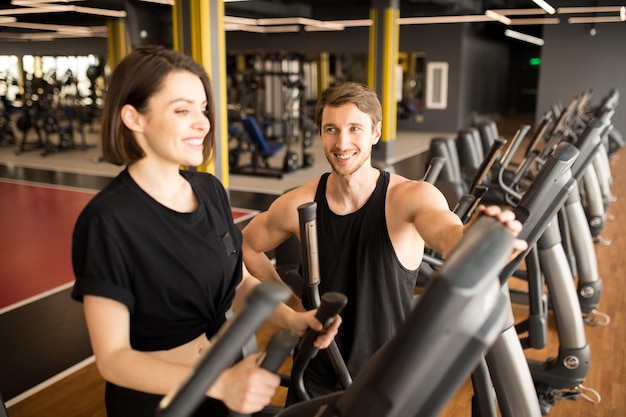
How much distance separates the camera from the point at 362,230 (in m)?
1.59

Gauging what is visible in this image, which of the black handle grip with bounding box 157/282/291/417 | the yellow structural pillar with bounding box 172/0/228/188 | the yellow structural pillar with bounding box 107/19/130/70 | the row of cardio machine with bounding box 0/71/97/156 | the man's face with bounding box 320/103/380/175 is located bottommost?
the row of cardio machine with bounding box 0/71/97/156

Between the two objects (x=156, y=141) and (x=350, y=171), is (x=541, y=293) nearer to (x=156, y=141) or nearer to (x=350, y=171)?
(x=350, y=171)

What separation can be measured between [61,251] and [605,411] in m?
3.92

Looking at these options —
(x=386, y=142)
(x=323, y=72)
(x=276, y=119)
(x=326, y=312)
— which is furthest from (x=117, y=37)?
(x=326, y=312)

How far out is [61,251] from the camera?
4.61m

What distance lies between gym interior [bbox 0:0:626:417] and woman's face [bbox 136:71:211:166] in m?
0.68

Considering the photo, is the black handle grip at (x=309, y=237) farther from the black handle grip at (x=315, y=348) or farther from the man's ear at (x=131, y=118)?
the man's ear at (x=131, y=118)

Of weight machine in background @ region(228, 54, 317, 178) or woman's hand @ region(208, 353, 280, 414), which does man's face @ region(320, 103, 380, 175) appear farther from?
weight machine in background @ region(228, 54, 317, 178)

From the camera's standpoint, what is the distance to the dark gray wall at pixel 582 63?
12.5m

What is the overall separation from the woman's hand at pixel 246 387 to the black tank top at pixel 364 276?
0.81m

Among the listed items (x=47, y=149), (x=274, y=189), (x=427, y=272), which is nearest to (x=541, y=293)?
(x=427, y=272)

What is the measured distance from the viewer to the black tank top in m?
1.57

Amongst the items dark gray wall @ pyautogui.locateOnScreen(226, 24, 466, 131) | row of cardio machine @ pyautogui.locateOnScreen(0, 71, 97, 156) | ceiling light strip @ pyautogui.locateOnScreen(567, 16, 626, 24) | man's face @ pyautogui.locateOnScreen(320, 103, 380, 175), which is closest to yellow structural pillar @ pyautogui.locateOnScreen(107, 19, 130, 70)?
row of cardio machine @ pyautogui.locateOnScreen(0, 71, 97, 156)

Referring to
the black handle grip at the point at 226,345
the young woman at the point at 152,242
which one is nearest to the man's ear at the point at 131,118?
the young woman at the point at 152,242
